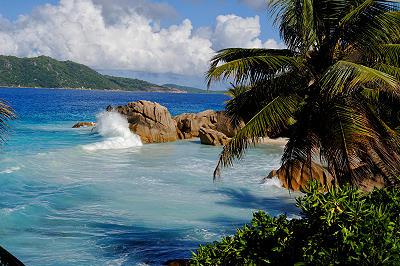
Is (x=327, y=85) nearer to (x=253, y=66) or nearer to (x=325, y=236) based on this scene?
(x=253, y=66)

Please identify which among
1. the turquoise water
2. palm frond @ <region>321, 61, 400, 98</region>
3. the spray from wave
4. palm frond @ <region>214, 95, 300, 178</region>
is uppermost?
palm frond @ <region>321, 61, 400, 98</region>

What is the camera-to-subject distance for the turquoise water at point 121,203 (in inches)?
530

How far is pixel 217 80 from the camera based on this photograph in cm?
963

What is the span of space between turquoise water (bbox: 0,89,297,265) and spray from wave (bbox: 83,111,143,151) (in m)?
2.83

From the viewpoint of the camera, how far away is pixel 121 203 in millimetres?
18797

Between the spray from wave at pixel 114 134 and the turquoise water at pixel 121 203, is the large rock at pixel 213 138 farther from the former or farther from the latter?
the spray from wave at pixel 114 134

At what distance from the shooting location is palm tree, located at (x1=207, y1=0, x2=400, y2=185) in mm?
9133

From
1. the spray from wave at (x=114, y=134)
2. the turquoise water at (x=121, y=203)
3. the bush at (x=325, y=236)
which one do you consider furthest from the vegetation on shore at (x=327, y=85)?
the spray from wave at (x=114, y=134)

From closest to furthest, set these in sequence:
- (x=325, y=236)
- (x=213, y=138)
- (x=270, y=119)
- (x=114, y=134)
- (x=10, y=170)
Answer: (x=325, y=236) → (x=270, y=119) → (x=10, y=170) → (x=213, y=138) → (x=114, y=134)

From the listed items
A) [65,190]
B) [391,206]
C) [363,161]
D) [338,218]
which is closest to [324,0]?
[363,161]

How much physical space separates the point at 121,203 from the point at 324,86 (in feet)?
40.2

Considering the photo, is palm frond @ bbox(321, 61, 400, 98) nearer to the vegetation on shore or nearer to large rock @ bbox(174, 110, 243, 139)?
the vegetation on shore

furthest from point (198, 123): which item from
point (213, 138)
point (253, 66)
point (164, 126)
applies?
point (253, 66)

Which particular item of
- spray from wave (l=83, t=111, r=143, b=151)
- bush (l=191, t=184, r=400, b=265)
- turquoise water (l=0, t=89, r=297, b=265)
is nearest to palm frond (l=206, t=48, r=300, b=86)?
bush (l=191, t=184, r=400, b=265)
